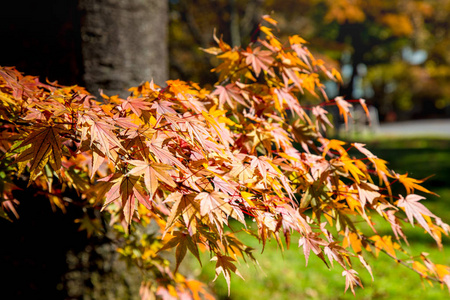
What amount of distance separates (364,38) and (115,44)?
1988 cm

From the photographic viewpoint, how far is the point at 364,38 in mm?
19922

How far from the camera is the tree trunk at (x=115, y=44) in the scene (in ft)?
8.39

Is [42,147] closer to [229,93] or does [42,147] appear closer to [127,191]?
[127,191]

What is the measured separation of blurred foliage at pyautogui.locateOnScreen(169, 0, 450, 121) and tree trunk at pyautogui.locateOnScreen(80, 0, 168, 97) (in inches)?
235

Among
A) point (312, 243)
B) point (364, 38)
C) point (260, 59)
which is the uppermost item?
point (260, 59)

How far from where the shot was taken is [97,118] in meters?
1.09

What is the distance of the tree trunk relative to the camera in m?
2.56

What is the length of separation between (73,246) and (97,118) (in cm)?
169

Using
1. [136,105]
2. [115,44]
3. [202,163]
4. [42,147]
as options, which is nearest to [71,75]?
[115,44]

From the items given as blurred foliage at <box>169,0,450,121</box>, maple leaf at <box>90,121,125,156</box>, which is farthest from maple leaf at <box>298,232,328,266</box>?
blurred foliage at <box>169,0,450,121</box>

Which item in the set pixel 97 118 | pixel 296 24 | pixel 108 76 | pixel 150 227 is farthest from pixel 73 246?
pixel 296 24

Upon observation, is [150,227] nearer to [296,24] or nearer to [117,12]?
[117,12]

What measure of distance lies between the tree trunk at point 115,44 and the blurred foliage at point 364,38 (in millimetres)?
5979

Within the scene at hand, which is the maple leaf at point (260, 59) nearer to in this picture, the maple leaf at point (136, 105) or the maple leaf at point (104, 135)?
the maple leaf at point (136, 105)
